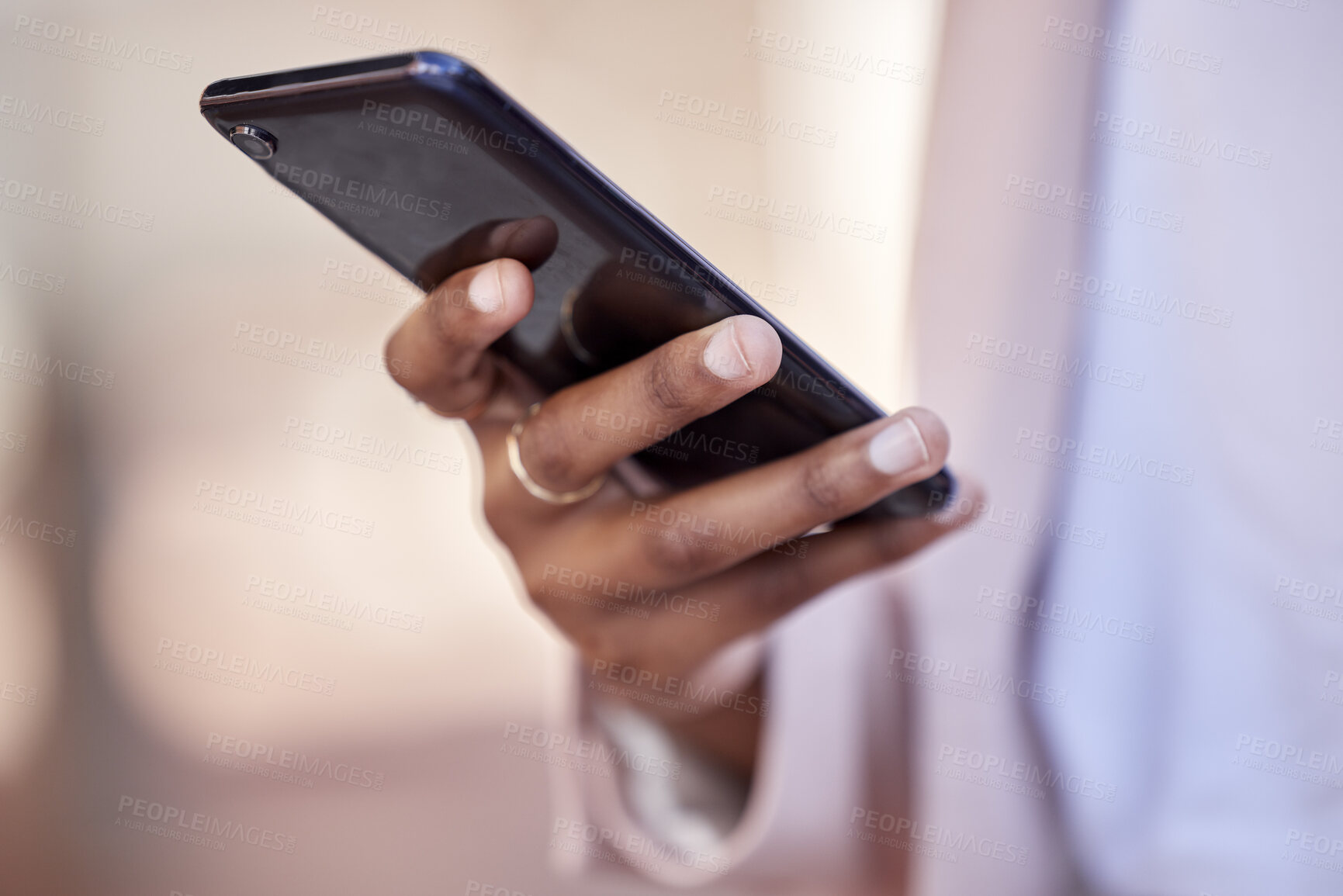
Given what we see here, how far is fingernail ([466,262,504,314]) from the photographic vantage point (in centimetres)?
55

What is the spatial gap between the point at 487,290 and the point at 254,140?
186 millimetres

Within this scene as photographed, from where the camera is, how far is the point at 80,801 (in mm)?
1665

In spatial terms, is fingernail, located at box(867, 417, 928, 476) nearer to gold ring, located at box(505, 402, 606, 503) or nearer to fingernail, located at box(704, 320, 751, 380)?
fingernail, located at box(704, 320, 751, 380)

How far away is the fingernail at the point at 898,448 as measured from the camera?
0.56m

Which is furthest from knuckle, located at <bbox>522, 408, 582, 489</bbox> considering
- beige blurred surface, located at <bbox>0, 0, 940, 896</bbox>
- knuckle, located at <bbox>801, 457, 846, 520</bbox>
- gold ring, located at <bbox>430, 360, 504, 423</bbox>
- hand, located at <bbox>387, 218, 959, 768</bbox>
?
beige blurred surface, located at <bbox>0, 0, 940, 896</bbox>

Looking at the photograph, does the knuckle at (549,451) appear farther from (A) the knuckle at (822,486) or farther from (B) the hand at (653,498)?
(A) the knuckle at (822,486)

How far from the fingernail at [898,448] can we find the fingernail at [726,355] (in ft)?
0.46

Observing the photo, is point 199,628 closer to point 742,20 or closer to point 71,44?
point 71,44

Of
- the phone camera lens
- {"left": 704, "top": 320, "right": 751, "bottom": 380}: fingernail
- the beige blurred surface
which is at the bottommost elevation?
the beige blurred surface

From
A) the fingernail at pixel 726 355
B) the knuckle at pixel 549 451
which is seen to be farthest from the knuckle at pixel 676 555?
the fingernail at pixel 726 355

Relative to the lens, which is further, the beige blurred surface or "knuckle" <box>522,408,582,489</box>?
the beige blurred surface

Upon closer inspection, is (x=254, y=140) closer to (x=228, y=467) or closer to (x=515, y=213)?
(x=515, y=213)

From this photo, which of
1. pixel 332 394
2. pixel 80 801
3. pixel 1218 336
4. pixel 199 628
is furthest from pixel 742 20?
pixel 80 801

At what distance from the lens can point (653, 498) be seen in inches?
29.6
